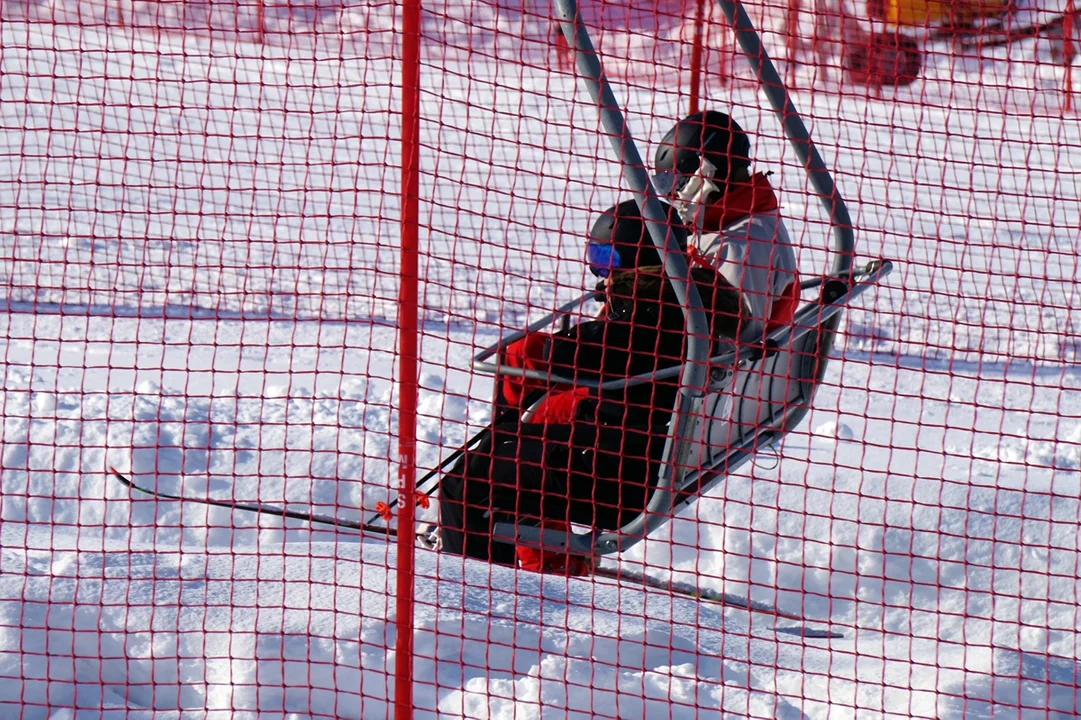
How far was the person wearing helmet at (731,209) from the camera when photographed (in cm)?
373

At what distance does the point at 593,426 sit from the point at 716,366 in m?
0.54

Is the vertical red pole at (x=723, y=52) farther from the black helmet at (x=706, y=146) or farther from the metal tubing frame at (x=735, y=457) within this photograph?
the metal tubing frame at (x=735, y=457)

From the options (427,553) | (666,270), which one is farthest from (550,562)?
(666,270)

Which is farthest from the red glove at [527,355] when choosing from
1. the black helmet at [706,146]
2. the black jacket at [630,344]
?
the black helmet at [706,146]

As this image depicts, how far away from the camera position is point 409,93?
324cm

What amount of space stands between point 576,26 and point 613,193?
717 cm

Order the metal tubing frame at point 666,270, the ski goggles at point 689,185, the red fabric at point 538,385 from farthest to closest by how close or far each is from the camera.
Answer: the ski goggles at point 689,185 → the red fabric at point 538,385 → the metal tubing frame at point 666,270

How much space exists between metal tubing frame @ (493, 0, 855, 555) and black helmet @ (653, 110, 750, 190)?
0.17 m

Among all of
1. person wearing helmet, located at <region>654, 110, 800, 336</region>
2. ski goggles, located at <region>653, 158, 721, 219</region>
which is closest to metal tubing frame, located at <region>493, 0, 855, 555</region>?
person wearing helmet, located at <region>654, 110, 800, 336</region>

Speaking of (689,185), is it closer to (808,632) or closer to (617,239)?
(617,239)

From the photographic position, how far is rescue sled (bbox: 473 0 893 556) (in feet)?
10.6

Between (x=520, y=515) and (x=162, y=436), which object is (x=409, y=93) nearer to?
(x=520, y=515)

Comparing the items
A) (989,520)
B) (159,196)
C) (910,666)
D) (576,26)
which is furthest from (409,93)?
(159,196)

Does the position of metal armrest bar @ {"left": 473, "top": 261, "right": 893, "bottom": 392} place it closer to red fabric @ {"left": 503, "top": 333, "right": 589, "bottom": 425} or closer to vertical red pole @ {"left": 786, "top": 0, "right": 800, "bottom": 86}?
red fabric @ {"left": 503, "top": 333, "right": 589, "bottom": 425}
